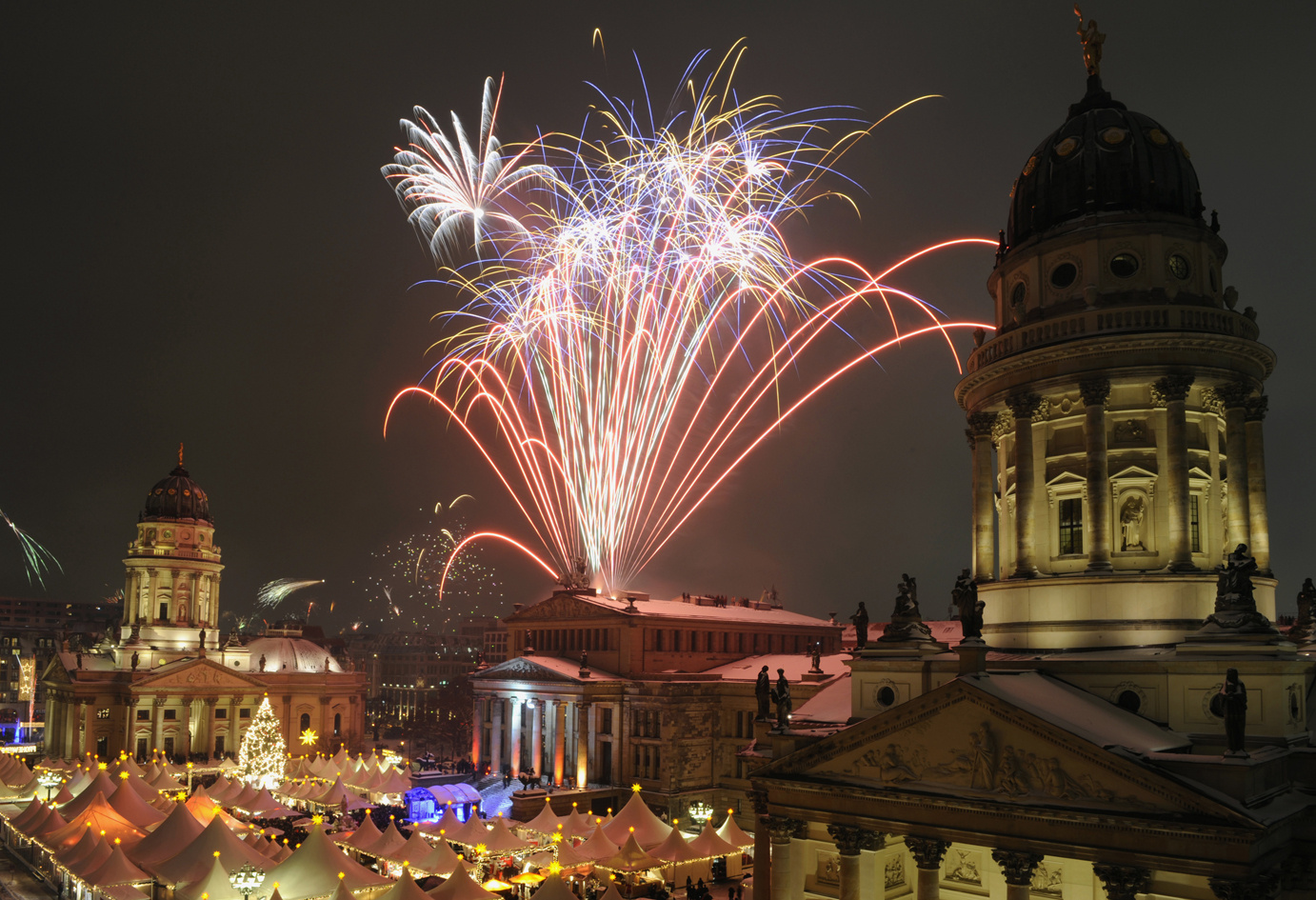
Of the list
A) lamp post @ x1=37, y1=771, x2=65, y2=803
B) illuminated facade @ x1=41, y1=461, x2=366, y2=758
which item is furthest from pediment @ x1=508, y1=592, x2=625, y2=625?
lamp post @ x1=37, y1=771, x2=65, y2=803

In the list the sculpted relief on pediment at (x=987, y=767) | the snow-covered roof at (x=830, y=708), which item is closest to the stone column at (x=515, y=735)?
the snow-covered roof at (x=830, y=708)

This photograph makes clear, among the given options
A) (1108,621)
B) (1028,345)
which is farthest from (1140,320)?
(1108,621)

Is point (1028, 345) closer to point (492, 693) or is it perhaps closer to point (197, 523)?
point (492, 693)

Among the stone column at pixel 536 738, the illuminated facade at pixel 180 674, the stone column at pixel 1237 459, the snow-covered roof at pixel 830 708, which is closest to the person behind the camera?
the stone column at pixel 1237 459

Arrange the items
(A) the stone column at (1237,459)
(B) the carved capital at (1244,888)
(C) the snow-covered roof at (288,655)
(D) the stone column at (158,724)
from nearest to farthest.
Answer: (B) the carved capital at (1244,888) < (A) the stone column at (1237,459) < (D) the stone column at (158,724) < (C) the snow-covered roof at (288,655)

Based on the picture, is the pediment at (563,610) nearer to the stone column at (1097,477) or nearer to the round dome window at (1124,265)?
the stone column at (1097,477)

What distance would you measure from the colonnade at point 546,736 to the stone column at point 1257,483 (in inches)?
1733

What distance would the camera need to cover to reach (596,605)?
7244 cm

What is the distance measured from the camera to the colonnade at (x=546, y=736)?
67375 millimetres

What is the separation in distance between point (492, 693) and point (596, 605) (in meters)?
10.6

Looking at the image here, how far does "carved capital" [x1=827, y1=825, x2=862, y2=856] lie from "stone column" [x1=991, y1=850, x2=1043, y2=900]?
428 cm

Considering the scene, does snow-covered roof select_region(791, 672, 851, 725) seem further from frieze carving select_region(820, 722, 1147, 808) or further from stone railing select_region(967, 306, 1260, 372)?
stone railing select_region(967, 306, 1260, 372)

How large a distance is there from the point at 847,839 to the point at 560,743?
42462 mm

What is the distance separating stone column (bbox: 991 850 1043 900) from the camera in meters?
25.1
